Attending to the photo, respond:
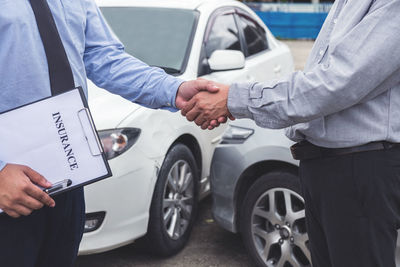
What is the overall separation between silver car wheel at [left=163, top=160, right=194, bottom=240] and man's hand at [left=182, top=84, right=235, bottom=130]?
1448 millimetres

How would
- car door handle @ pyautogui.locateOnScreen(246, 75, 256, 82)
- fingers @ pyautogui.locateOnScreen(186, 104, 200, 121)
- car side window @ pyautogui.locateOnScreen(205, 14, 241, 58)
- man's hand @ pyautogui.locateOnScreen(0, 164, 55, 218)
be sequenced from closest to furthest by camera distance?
man's hand @ pyautogui.locateOnScreen(0, 164, 55, 218) → fingers @ pyautogui.locateOnScreen(186, 104, 200, 121) → car side window @ pyautogui.locateOnScreen(205, 14, 241, 58) → car door handle @ pyautogui.locateOnScreen(246, 75, 256, 82)

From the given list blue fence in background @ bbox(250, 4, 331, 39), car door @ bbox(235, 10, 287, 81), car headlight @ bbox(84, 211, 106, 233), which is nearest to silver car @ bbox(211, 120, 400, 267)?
car headlight @ bbox(84, 211, 106, 233)

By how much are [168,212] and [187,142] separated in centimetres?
58

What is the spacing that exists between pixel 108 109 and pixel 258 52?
257cm

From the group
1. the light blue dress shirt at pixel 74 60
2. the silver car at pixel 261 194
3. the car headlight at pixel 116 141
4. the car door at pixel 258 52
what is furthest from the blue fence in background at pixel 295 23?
the light blue dress shirt at pixel 74 60

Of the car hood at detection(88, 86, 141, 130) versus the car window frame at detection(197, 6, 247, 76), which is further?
the car window frame at detection(197, 6, 247, 76)

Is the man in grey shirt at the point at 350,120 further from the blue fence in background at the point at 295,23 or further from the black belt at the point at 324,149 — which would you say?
the blue fence in background at the point at 295,23

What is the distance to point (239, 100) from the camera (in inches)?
78.8

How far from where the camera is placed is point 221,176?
361 cm

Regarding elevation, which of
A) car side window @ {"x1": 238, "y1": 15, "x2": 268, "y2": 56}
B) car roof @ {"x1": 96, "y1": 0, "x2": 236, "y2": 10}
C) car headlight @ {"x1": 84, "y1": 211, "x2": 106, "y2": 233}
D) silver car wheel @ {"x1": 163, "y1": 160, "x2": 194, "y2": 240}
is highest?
car roof @ {"x1": 96, "y1": 0, "x2": 236, "y2": 10}

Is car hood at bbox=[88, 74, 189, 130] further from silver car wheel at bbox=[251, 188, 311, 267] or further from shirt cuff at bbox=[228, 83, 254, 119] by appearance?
shirt cuff at bbox=[228, 83, 254, 119]

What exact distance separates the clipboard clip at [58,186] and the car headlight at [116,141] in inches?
62.3

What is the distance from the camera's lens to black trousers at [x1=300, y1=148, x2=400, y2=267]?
1.81 m

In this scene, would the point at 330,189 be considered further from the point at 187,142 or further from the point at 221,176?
the point at 187,142
